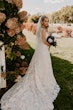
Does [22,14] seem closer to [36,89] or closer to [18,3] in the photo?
[18,3]

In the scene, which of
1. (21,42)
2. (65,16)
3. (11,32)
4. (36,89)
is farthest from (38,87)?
(65,16)

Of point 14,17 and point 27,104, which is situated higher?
point 14,17

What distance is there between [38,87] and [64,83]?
1.41m

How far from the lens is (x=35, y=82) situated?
589cm

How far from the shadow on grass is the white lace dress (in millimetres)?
153

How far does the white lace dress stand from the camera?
5.14m

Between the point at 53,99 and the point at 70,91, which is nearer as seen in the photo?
the point at 53,99

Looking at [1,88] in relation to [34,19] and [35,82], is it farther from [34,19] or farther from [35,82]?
[34,19]

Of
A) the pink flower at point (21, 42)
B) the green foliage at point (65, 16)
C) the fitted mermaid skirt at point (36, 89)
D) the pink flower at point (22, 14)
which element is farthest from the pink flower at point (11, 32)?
the green foliage at point (65, 16)

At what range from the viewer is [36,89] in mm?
5738

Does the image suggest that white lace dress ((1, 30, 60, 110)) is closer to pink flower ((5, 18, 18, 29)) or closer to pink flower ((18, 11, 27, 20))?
pink flower ((18, 11, 27, 20))

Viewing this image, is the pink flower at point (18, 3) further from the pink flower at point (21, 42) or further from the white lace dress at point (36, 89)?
the white lace dress at point (36, 89)

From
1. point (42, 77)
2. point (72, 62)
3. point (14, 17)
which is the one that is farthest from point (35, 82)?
point (72, 62)

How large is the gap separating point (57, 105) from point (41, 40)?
153 cm
